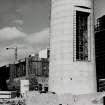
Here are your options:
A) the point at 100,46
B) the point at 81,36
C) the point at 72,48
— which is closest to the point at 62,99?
the point at 72,48

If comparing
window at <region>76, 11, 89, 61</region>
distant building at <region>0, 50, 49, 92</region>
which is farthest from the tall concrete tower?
distant building at <region>0, 50, 49, 92</region>

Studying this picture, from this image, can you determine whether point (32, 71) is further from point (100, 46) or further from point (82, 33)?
point (82, 33)

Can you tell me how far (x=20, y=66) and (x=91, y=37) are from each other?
72.7 metres

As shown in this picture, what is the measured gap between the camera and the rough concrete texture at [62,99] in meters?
47.5

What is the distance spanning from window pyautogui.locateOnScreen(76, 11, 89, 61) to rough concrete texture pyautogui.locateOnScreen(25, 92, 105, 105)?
8.95m

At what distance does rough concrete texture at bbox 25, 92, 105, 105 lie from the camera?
4754cm

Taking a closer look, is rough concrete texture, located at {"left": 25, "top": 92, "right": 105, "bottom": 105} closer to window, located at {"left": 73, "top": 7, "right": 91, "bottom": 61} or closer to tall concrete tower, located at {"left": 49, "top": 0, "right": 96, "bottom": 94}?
tall concrete tower, located at {"left": 49, "top": 0, "right": 96, "bottom": 94}

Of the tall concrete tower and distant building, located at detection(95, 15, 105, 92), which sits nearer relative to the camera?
the tall concrete tower

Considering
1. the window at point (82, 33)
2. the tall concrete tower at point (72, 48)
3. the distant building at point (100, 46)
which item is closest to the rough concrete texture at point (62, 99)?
the tall concrete tower at point (72, 48)

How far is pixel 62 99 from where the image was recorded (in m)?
51.2

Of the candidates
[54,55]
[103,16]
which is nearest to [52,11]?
[54,55]

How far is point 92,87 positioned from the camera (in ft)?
181

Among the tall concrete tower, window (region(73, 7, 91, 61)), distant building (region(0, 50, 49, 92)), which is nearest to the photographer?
the tall concrete tower

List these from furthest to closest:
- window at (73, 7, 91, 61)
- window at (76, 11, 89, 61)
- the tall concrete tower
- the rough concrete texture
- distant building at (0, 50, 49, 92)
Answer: distant building at (0, 50, 49, 92), window at (76, 11, 89, 61), window at (73, 7, 91, 61), the tall concrete tower, the rough concrete texture
